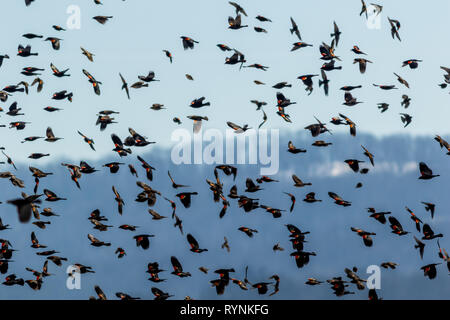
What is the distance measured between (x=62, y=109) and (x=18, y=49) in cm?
368

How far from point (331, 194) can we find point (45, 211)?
12.8 m

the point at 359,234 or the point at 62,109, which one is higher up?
the point at 62,109

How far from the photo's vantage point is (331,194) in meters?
27.0
